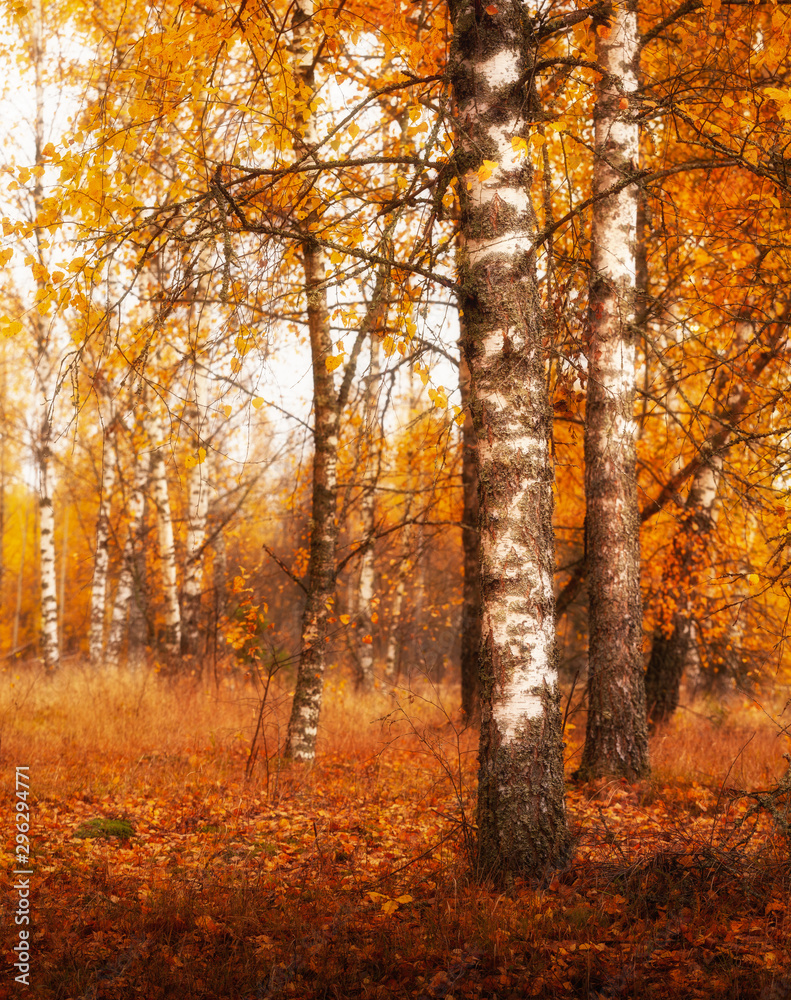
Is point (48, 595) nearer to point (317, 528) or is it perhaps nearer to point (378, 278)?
point (317, 528)

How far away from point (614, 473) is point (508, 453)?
2.43m

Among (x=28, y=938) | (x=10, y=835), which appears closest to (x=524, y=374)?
(x=28, y=938)

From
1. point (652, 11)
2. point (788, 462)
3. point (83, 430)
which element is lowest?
point (788, 462)

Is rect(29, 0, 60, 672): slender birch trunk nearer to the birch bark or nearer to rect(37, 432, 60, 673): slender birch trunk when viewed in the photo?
rect(37, 432, 60, 673): slender birch trunk

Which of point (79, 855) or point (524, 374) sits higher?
point (524, 374)

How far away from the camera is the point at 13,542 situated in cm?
3409

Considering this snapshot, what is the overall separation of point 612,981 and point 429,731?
15.0 feet

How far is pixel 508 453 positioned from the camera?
351 centimetres

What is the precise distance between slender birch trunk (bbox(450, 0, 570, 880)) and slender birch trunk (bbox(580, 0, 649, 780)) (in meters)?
2.10

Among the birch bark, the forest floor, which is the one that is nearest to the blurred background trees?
the birch bark

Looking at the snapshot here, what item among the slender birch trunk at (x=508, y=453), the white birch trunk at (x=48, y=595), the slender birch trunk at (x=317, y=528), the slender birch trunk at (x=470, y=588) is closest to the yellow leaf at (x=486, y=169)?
the slender birch trunk at (x=508, y=453)

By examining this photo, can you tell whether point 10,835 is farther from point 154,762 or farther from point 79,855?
point 154,762

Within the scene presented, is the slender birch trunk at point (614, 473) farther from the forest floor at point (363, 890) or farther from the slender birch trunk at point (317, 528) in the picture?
the slender birch trunk at point (317, 528)

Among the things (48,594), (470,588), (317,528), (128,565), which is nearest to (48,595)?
(48,594)
